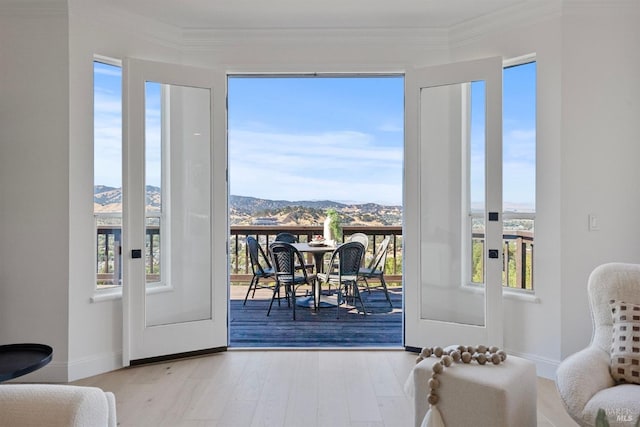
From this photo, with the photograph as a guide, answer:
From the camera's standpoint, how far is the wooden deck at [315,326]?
4257 millimetres

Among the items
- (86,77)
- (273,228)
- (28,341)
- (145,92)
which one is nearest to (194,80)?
(145,92)

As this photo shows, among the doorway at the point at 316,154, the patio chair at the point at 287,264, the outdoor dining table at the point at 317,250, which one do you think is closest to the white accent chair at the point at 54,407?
the patio chair at the point at 287,264

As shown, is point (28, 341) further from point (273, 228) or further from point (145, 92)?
point (273, 228)

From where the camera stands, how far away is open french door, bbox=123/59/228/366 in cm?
348

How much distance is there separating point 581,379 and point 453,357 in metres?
0.54

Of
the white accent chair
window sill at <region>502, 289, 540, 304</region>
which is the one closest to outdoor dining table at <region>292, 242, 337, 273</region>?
window sill at <region>502, 289, 540, 304</region>

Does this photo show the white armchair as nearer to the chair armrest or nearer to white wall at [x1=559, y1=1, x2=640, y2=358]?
the chair armrest

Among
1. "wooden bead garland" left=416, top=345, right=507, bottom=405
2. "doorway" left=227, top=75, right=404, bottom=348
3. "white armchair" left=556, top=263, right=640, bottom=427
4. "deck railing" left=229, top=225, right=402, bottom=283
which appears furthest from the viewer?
"doorway" left=227, top=75, right=404, bottom=348

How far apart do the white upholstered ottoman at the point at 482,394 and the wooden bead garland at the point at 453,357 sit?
0.07 ft

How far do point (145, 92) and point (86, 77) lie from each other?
420 mm

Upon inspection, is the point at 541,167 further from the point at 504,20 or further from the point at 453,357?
the point at 453,357

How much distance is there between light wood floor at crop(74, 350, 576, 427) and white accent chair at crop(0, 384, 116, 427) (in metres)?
1.35

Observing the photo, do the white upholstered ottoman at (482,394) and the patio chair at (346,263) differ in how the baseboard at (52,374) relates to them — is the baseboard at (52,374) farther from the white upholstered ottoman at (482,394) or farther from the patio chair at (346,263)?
the patio chair at (346,263)

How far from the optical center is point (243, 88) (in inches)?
303
